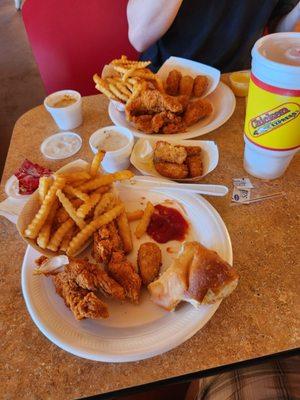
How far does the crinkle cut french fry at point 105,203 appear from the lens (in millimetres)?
952

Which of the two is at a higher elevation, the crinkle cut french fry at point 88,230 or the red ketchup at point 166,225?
the crinkle cut french fry at point 88,230

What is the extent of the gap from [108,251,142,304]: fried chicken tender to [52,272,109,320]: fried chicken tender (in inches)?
3.0

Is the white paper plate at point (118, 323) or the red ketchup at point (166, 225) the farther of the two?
the red ketchup at point (166, 225)

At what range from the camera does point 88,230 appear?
2.95ft

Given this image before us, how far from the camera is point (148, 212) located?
1.01 meters

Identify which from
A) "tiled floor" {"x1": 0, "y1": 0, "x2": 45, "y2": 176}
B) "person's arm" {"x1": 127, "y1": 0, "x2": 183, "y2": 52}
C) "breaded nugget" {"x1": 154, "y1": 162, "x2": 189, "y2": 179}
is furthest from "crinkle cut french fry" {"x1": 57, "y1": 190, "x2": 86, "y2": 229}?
"tiled floor" {"x1": 0, "y1": 0, "x2": 45, "y2": 176}

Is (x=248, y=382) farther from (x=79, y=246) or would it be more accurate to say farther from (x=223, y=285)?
(x=79, y=246)

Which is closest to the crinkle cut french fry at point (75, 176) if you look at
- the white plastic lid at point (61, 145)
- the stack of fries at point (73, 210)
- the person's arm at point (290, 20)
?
the stack of fries at point (73, 210)

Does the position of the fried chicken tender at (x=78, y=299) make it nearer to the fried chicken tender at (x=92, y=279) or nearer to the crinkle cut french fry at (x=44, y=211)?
the fried chicken tender at (x=92, y=279)

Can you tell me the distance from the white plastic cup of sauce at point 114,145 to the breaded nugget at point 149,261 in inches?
14.9

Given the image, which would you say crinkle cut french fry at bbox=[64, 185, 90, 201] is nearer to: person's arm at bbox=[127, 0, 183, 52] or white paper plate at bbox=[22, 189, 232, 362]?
white paper plate at bbox=[22, 189, 232, 362]

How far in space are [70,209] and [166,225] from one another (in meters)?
0.30

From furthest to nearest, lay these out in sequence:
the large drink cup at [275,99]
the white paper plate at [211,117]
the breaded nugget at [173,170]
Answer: the white paper plate at [211,117], the breaded nugget at [173,170], the large drink cup at [275,99]

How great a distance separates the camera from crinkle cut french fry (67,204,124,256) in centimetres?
89
